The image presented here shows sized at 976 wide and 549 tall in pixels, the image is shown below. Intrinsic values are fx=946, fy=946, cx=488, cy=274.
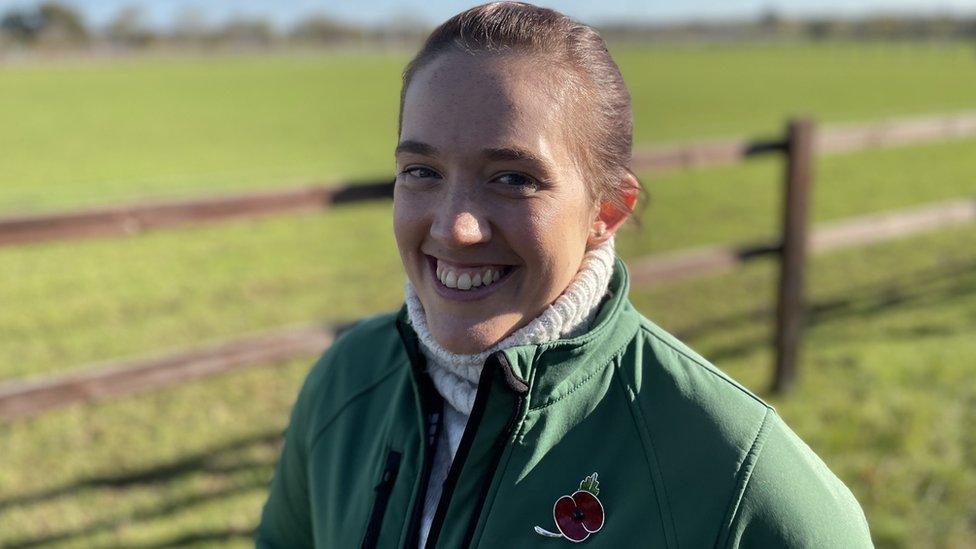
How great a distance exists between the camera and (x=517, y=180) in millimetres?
1415

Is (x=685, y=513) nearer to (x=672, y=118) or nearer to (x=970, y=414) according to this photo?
(x=970, y=414)

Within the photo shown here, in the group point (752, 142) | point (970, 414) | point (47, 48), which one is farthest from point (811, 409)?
point (47, 48)

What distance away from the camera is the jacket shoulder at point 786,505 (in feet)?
4.30

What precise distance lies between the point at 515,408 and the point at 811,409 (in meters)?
3.72

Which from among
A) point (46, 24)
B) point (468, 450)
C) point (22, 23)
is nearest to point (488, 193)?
point (468, 450)

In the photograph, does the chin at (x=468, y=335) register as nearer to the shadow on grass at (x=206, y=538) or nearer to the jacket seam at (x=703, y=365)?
the jacket seam at (x=703, y=365)

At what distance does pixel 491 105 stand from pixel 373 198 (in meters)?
2.87

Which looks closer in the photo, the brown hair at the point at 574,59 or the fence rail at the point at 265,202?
the brown hair at the point at 574,59

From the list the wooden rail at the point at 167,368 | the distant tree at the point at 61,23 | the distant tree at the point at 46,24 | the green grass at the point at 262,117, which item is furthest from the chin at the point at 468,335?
the distant tree at the point at 61,23

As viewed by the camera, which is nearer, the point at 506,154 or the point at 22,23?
the point at 506,154

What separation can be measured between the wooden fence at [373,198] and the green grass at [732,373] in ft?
1.85

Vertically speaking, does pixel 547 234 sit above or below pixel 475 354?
above

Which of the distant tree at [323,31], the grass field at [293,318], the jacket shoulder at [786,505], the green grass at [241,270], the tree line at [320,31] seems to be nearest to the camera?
the jacket shoulder at [786,505]

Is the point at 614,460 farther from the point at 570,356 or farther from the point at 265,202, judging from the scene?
the point at 265,202
